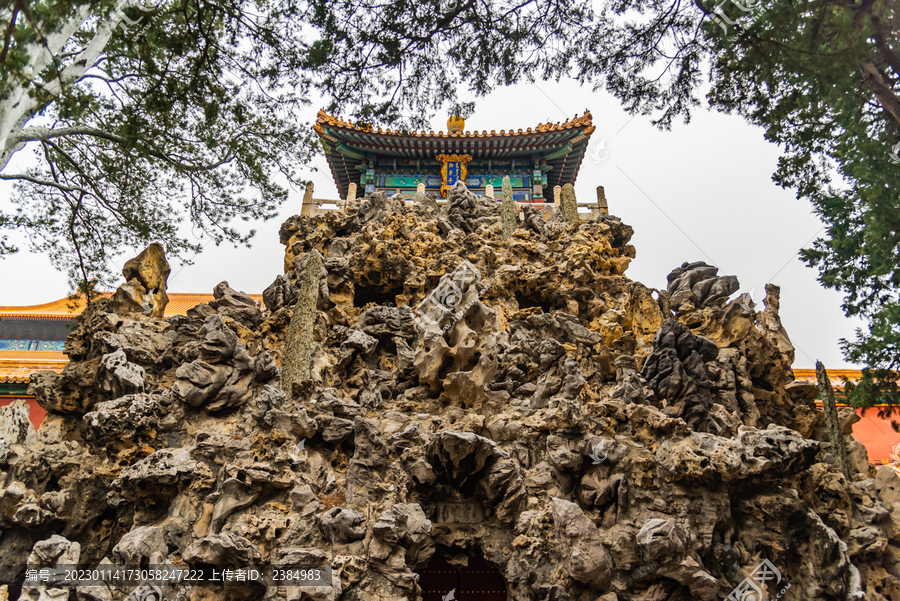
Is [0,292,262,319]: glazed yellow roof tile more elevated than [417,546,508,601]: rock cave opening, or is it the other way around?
[0,292,262,319]: glazed yellow roof tile

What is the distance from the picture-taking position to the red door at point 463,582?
696 cm

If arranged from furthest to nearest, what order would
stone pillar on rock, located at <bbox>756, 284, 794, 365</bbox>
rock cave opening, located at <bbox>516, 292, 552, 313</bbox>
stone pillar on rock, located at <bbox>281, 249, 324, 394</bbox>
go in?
rock cave opening, located at <bbox>516, 292, 552, 313</bbox>
stone pillar on rock, located at <bbox>756, 284, 794, 365</bbox>
stone pillar on rock, located at <bbox>281, 249, 324, 394</bbox>

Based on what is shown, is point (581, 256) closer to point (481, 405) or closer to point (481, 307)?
point (481, 307)

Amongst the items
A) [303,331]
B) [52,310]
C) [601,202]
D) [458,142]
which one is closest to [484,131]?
[458,142]

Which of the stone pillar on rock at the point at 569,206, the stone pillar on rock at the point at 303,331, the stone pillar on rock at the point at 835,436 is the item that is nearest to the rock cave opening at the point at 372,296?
the stone pillar on rock at the point at 303,331

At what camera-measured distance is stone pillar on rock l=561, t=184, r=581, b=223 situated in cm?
1129

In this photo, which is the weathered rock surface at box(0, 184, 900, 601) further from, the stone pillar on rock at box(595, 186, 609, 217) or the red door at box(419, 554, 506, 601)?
the stone pillar on rock at box(595, 186, 609, 217)

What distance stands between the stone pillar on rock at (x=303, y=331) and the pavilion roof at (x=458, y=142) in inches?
237

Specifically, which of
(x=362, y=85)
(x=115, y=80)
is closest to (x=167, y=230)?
(x=115, y=80)

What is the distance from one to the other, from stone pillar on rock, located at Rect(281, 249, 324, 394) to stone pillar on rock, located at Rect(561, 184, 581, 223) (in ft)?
17.8

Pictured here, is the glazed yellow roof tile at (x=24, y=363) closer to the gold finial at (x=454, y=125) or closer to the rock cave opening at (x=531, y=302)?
the rock cave opening at (x=531, y=302)

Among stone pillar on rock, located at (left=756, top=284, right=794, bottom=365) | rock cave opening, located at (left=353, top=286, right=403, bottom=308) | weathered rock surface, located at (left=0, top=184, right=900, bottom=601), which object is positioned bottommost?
weathered rock surface, located at (left=0, top=184, right=900, bottom=601)

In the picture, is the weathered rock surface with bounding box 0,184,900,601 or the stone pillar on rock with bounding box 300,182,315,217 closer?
the weathered rock surface with bounding box 0,184,900,601

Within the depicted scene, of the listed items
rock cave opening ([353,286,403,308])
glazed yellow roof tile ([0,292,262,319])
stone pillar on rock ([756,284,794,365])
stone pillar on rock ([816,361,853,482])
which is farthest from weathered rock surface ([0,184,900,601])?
glazed yellow roof tile ([0,292,262,319])
